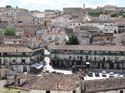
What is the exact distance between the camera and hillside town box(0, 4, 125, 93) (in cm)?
3375

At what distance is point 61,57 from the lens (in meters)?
65.8

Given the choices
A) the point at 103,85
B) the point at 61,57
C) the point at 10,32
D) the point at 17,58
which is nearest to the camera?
the point at 103,85

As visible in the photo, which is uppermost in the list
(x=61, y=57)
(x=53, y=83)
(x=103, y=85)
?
(x=53, y=83)

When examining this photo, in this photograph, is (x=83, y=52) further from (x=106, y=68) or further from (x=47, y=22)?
(x=47, y=22)

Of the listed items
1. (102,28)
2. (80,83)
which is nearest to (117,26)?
(102,28)

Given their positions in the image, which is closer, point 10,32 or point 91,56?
point 91,56

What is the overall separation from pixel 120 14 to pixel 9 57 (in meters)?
82.1

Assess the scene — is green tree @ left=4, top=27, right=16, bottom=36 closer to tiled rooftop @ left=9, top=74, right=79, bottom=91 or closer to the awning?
the awning

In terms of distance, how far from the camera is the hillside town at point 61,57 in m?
33.8

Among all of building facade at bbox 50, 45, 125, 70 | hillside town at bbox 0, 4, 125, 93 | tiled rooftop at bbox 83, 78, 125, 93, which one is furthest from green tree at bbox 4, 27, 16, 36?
tiled rooftop at bbox 83, 78, 125, 93

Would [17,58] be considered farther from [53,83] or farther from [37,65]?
[53,83]

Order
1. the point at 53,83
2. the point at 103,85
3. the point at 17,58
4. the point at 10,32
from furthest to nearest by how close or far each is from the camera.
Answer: the point at 10,32, the point at 17,58, the point at 103,85, the point at 53,83

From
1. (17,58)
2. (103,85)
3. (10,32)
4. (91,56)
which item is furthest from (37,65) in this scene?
(10,32)

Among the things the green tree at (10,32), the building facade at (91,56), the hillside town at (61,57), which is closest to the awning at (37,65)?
the hillside town at (61,57)
